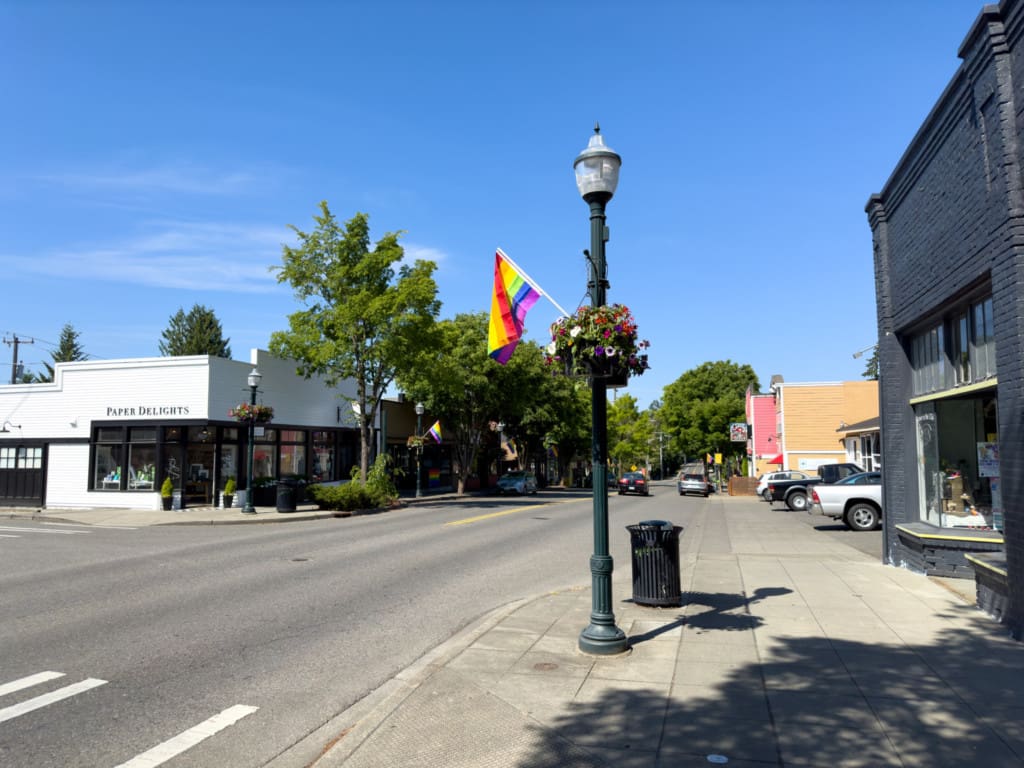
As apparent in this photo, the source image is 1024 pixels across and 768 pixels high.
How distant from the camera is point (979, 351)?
8.77m

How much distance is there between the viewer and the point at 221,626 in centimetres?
781

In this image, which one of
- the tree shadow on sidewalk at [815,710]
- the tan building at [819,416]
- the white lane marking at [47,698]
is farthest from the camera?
the tan building at [819,416]

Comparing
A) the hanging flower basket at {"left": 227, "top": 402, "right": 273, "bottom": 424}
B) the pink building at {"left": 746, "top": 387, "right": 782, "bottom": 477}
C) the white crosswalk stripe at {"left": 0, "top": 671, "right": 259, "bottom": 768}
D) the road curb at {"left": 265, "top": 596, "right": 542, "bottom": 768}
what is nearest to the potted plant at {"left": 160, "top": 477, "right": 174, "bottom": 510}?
the hanging flower basket at {"left": 227, "top": 402, "right": 273, "bottom": 424}

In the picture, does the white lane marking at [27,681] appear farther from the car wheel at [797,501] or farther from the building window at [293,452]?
the car wheel at [797,501]

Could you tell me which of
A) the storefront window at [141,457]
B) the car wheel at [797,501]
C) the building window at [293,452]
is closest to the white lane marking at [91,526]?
the storefront window at [141,457]

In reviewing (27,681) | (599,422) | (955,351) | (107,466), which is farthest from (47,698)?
(107,466)

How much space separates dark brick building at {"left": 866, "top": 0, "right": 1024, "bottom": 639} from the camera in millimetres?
7008

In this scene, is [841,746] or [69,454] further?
[69,454]

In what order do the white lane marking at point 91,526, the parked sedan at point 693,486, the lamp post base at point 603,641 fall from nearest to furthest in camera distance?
1. the lamp post base at point 603,641
2. the white lane marking at point 91,526
3. the parked sedan at point 693,486

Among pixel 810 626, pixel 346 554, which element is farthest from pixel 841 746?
pixel 346 554

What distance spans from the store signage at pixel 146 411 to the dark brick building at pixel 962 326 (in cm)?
2203

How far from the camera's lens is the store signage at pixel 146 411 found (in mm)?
24594

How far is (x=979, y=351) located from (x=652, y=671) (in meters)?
6.15

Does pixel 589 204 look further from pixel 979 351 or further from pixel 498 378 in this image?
pixel 498 378
